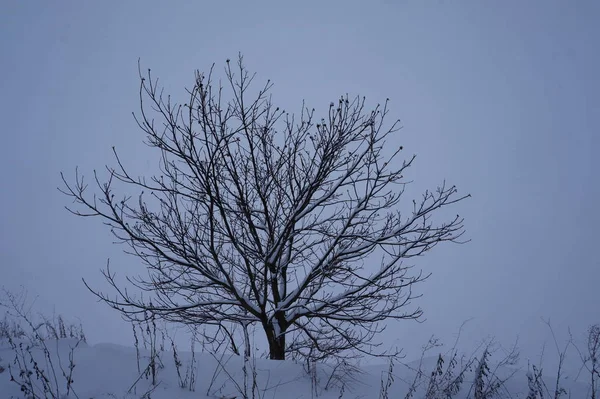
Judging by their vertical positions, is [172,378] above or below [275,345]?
below

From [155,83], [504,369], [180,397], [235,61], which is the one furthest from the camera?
[504,369]

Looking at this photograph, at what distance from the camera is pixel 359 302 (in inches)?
228

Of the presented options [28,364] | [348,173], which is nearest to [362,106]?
[348,173]

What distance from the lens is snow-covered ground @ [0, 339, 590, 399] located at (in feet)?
9.21

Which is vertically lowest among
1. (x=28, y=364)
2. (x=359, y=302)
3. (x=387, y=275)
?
(x=28, y=364)

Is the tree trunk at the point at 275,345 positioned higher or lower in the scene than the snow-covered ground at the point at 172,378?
higher

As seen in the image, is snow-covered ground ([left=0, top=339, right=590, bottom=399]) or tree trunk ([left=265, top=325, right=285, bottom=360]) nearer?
snow-covered ground ([left=0, top=339, right=590, bottom=399])

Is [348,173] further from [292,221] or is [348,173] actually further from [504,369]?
[504,369]

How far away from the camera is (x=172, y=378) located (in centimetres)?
338

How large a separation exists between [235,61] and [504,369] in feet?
17.8

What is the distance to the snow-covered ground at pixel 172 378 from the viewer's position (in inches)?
111

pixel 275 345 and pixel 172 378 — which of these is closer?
pixel 172 378

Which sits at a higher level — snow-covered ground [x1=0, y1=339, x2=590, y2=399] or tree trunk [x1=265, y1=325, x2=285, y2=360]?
tree trunk [x1=265, y1=325, x2=285, y2=360]

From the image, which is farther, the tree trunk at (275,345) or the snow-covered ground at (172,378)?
the tree trunk at (275,345)
